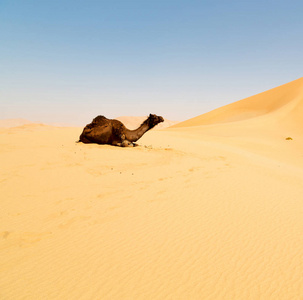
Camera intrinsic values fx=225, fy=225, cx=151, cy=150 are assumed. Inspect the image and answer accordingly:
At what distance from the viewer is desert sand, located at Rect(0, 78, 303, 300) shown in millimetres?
2480

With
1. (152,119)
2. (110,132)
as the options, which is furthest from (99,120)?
(152,119)

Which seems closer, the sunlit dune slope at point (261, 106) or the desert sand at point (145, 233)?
the desert sand at point (145, 233)

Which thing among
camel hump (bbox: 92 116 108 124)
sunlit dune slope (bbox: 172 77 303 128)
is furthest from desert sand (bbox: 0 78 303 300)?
sunlit dune slope (bbox: 172 77 303 128)

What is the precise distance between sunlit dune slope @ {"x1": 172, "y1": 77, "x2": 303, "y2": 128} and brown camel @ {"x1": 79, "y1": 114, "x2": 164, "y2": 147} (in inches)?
1247

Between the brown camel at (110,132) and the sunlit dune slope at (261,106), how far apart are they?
3167 centimetres

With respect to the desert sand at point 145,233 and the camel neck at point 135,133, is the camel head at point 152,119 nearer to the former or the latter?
the camel neck at point 135,133

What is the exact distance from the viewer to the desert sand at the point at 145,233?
97.6 inches

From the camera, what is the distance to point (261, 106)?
46.2 meters

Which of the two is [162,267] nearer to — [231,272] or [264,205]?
[231,272]

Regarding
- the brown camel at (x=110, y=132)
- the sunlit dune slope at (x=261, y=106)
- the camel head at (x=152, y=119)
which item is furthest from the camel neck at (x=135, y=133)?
the sunlit dune slope at (x=261, y=106)

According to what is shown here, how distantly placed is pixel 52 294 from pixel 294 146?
21.8 metres

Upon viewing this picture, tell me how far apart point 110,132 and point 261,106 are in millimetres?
43544

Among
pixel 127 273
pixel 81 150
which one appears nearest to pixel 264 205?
pixel 127 273

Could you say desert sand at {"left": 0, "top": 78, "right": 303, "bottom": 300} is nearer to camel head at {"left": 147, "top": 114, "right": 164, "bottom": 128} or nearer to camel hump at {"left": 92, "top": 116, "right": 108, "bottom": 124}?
camel hump at {"left": 92, "top": 116, "right": 108, "bottom": 124}
